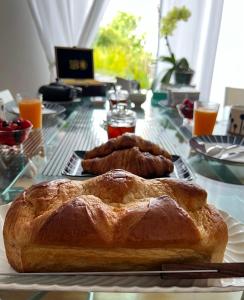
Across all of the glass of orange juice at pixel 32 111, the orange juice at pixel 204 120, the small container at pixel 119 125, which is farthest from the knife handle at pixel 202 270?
the glass of orange juice at pixel 32 111

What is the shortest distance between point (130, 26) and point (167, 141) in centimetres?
210

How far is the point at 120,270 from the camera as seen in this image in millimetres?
459

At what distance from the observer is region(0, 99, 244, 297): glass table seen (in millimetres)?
763

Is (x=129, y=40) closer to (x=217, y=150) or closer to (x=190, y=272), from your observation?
(x=217, y=150)

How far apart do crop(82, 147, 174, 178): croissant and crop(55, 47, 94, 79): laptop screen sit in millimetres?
1501

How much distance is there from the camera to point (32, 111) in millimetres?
1343

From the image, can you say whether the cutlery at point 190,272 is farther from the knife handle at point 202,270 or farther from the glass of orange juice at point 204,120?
the glass of orange juice at point 204,120

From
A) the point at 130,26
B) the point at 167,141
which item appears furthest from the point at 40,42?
the point at 167,141

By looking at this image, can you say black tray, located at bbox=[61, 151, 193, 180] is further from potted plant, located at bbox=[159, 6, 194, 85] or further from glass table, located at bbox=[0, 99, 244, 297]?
potted plant, located at bbox=[159, 6, 194, 85]

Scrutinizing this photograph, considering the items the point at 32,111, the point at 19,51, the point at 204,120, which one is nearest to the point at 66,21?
the point at 19,51

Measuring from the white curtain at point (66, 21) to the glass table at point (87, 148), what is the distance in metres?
1.44

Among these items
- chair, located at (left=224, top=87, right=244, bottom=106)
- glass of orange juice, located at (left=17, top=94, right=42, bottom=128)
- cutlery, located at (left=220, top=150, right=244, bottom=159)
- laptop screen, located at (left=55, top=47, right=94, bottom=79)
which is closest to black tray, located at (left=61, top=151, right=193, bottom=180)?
cutlery, located at (left=220, top=150, right=244, bottom=159)

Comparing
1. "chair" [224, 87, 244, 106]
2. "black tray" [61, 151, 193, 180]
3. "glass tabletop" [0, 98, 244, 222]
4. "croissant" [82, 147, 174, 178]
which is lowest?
"chair" [224, 87, 244, 106]

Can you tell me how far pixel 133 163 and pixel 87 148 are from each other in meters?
0.31
